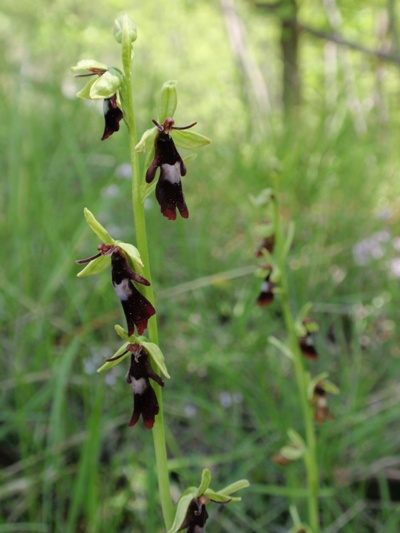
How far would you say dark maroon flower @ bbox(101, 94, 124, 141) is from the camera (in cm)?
91

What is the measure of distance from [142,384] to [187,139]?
1.36 ft

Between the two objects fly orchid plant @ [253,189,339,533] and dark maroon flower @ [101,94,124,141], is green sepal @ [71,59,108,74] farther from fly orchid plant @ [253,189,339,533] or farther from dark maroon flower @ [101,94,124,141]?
fly orchid plant @ [253,189,339,533]

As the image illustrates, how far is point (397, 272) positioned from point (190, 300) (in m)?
1.05

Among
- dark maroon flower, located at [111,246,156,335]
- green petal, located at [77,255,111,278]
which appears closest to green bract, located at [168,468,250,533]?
→ dark maroon flower, located at [111,246,156,335]

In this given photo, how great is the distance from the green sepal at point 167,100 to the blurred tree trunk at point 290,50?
5819 millimetres

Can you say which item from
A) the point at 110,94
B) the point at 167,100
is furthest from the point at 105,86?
the point at 167,100

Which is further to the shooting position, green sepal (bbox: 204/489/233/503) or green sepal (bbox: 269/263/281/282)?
green sepal (bbox: 269/263/281/282)

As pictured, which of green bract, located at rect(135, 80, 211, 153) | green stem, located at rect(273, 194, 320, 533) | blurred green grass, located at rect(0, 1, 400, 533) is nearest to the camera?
green bract, located at rect(135, 80, 211, 153)

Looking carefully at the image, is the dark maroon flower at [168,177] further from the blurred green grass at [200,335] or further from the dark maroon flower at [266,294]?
the blurred green grass at [200,335]

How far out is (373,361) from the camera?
2561 millimetres

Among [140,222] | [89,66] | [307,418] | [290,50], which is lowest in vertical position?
[307,418]

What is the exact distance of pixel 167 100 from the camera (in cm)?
99

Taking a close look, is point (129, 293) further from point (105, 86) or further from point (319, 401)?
point (319, 401)

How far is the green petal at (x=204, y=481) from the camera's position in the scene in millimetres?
918
